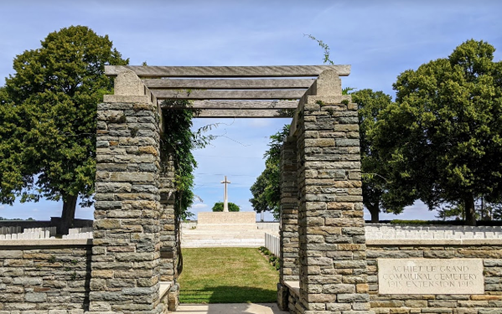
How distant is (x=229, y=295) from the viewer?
31.0 feet

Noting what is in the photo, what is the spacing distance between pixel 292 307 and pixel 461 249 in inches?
120

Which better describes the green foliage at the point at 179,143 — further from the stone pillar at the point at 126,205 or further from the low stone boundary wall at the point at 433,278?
the low stone boundary wall at the point at 433,278

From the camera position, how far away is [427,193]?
21.8 metres

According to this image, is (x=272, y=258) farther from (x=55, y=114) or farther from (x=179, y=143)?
(x=55, y=114)

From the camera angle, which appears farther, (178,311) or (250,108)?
(178,311)

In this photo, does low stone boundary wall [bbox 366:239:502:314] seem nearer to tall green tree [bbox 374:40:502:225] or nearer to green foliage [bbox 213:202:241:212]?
tall green tree [bbox 374:40:502:225]

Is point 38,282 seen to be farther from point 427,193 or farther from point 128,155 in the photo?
point 427,193

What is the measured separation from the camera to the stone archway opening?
564 cm

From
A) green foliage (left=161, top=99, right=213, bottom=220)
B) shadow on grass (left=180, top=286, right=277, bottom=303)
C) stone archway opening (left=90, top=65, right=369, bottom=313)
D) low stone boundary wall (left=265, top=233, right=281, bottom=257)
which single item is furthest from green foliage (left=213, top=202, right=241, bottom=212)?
stone archway opening (left=90, top=65, right=369, bottom=313)

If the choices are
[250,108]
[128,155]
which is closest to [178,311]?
[128,155]

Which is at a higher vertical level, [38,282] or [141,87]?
[141,87]

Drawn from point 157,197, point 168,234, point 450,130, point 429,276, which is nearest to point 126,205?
point 157,197

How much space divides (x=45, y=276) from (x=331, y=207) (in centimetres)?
443

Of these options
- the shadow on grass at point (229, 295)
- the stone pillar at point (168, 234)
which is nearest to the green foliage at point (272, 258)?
the shadow on grass at point (229, 295)
